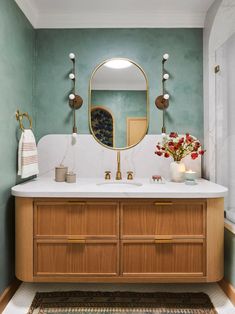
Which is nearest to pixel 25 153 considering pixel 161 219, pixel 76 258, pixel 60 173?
pixel 60 173

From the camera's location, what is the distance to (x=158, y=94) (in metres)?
2.79

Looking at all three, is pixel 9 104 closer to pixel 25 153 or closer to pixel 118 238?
pixel 25 153

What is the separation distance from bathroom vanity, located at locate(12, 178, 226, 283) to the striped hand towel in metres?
0.26

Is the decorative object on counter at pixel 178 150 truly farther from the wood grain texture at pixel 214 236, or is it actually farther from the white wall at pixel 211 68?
the wood grain texture at pixel 214 236

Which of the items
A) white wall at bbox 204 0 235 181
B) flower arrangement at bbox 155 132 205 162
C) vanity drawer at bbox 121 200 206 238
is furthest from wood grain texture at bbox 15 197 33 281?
white wall at bbox 204 0 235 181

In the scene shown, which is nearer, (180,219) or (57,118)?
(180,219)

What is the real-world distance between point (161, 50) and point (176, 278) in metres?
2.08

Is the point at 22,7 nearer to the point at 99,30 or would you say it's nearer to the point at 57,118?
the point at 99,30

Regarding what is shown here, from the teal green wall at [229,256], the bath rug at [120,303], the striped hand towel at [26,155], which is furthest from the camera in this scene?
the striped hand towel at [26,155]

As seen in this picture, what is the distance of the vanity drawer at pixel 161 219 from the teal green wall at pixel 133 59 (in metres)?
0.96

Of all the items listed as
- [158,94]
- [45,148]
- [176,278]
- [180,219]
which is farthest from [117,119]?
[176,278]

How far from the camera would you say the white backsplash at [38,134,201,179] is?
109 inches

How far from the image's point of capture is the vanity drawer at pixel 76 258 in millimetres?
2066

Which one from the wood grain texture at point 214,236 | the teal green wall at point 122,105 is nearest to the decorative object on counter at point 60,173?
the teal green wall at point 122,105
